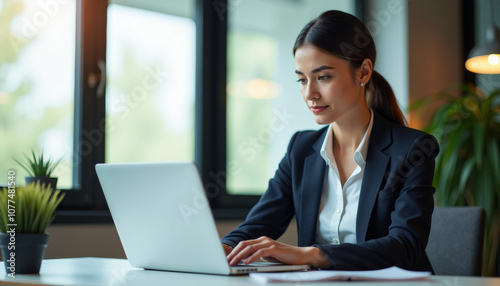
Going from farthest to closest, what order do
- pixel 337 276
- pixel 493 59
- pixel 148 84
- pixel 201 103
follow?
pixel 493 59 < pixel 201 103 < pixel 148 84 < pixel 337 276

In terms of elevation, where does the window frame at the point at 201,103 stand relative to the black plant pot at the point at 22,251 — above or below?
above

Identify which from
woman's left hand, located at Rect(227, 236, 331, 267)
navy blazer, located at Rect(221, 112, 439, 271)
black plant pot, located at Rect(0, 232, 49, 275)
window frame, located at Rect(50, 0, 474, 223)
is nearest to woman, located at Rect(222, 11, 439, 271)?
navy blazer, located at Rect(221, 112, 439, 271)

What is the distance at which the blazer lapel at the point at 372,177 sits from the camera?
171cm

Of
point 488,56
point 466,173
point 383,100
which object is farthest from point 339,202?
point 488,56

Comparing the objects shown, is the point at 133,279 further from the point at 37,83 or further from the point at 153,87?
the point at 153,87

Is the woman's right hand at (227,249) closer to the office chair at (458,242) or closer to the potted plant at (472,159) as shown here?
the office chair at (458,242)

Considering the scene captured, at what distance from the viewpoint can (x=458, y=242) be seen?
1940 millimetres

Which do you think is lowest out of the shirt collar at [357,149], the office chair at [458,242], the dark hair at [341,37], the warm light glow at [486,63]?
the office chair at [458,242]

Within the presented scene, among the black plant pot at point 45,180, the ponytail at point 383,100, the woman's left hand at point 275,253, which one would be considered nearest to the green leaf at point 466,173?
the ponytail at point 383,100

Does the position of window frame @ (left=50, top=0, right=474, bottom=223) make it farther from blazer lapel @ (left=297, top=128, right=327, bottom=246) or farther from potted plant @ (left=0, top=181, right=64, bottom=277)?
potted plant @ (left=0, top=181, right=64, bottom=277)

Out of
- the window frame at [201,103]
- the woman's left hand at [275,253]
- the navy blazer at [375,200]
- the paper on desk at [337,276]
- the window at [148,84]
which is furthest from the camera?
the window at [148,84]

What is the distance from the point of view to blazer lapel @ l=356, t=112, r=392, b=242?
5.60 feet

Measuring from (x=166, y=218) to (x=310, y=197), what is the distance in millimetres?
649

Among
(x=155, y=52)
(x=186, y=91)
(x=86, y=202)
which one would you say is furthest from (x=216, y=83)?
(x=86, y=202)
